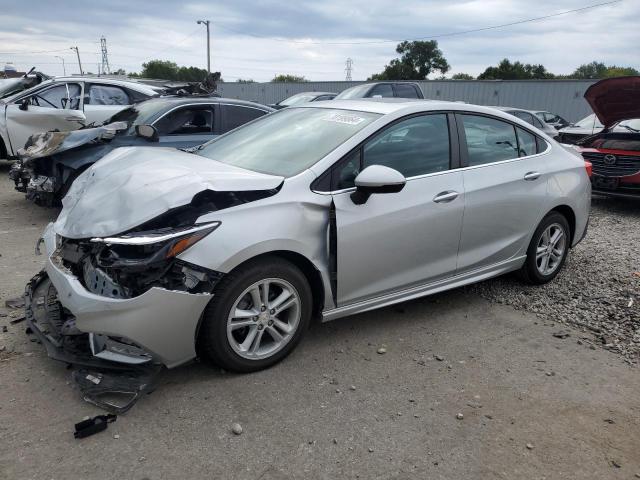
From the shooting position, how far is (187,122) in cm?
711

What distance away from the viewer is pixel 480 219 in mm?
4043

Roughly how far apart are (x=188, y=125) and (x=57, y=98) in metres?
3.64

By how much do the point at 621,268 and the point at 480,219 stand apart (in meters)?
2.32

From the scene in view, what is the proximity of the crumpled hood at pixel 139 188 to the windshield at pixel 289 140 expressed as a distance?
189 millimetres

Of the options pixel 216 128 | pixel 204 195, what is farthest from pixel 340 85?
pixel 204 195

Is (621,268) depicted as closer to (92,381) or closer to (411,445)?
(411,445)

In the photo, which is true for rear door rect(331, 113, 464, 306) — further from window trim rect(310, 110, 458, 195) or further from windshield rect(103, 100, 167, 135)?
windshield rect(103, 100, 167, 135)

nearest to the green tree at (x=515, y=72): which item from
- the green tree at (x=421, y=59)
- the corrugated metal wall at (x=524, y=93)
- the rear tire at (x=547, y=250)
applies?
the green tree at (x=421, y=59)

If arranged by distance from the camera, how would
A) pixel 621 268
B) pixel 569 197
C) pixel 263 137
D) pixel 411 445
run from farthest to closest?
pixel 621 268, pixel 569 197, pixel 263 137, pixel 411 445

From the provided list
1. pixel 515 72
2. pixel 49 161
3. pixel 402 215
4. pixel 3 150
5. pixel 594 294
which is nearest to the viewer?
pixel 402 215

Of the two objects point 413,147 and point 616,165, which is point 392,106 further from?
point 616,165

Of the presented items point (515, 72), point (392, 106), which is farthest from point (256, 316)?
point (515, 72)

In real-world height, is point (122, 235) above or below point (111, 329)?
above

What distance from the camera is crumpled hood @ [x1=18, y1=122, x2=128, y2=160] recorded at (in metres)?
6.31
